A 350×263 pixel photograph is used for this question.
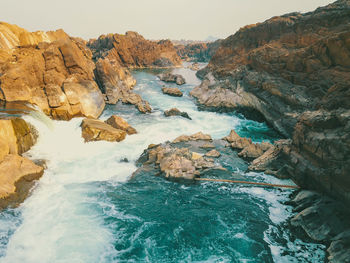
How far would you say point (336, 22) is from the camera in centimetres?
2078

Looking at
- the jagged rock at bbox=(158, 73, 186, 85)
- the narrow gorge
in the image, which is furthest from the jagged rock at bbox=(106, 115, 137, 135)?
the jagged rock at bbox=(158, 73, 186, 85)

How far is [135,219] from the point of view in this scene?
32.1 ft

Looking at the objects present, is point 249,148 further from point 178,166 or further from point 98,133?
point 98,133

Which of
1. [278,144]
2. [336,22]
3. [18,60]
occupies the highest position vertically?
[336,22]

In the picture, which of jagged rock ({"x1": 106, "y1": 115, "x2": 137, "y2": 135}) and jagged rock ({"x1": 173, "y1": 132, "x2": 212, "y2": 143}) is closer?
jagged rock ({"x1": 173, "y1": 132, "x2": 212, "y2": 143})

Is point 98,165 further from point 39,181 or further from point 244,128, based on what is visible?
point 244,128

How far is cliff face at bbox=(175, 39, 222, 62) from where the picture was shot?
145 metres

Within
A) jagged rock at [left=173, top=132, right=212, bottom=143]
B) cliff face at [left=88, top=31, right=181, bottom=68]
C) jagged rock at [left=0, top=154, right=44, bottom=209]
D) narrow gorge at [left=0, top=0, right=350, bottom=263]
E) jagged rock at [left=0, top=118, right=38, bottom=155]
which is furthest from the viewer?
cliff face at [left=88, top=31, right=181, bottom=68]

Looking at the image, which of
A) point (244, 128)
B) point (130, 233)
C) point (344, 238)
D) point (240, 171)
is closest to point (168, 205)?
point (130, 233)

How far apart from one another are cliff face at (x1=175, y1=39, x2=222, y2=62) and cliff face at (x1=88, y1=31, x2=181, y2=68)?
45566 millimetres

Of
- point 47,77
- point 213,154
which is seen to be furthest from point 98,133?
point 213,154

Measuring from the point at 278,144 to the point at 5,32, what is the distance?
27.7m

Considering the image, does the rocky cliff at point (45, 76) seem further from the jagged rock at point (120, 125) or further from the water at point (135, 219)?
the water at point (135, 219)

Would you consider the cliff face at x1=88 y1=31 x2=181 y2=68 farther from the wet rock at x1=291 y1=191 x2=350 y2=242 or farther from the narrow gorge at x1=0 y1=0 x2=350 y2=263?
the wet rock at x1=291 y1=191 x2=350 y2=242
